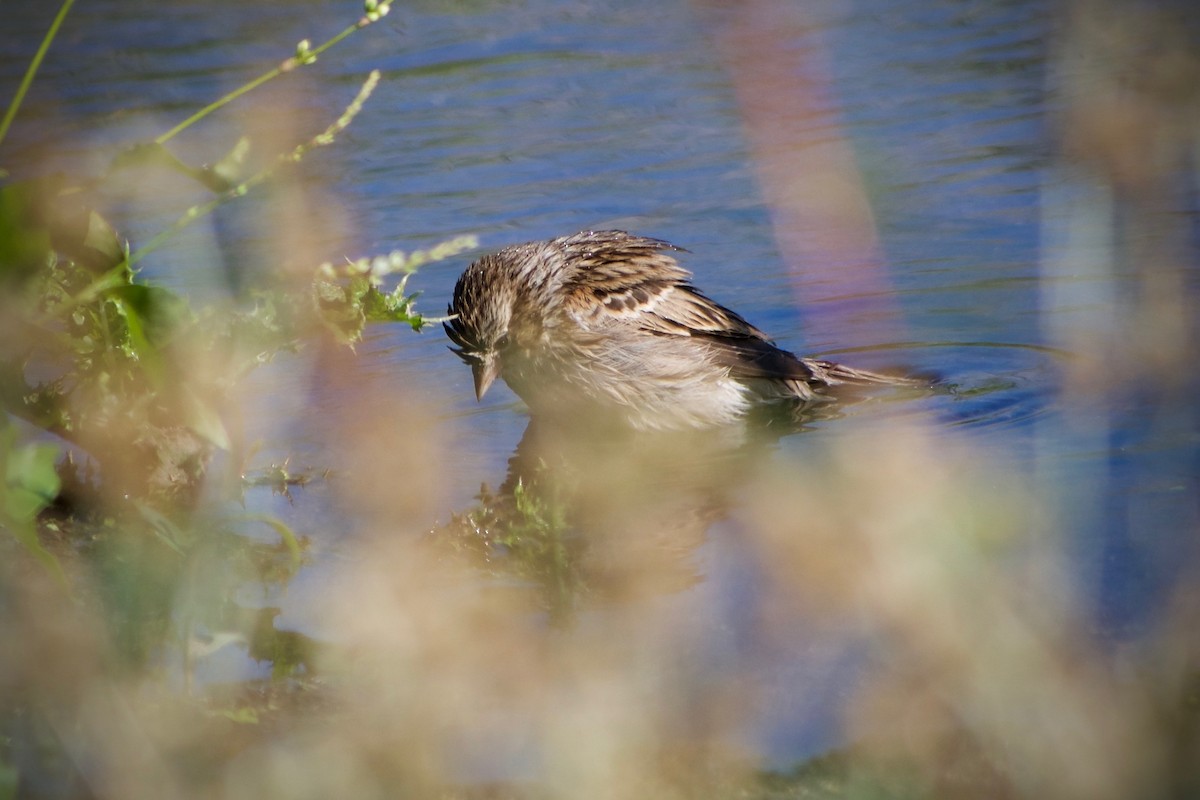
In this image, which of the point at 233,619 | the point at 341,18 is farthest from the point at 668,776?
the point at 341,18

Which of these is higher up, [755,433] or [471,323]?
[471,323]

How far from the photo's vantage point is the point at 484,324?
6309 millimetres

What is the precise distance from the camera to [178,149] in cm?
989

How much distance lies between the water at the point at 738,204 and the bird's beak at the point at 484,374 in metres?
0.18

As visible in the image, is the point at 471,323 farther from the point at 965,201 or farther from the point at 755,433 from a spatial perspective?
the point at 965,201

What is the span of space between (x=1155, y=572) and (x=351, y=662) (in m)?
2.06

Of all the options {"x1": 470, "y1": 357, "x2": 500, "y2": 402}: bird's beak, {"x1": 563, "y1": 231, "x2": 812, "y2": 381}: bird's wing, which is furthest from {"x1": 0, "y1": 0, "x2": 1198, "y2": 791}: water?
{"x1": 563, "y1": 231, "x2": 812, "y2": 381}: bird's wing

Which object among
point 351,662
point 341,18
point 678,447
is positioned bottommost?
point 678,447

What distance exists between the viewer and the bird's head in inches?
247

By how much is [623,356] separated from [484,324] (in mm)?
614

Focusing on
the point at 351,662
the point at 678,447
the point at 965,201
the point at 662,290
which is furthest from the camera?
the point at 965,201

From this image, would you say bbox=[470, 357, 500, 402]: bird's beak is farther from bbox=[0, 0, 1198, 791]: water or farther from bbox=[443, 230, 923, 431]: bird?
bbox=[0, 0, 1198, 791]: water

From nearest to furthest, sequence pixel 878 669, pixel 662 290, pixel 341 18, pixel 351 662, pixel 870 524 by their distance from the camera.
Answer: pixel 878 669 < pixel 351 662 < pixel 870 524 < pixel 662 290 < pixel 341 18

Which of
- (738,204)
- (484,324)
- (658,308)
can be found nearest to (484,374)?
(484,324)
